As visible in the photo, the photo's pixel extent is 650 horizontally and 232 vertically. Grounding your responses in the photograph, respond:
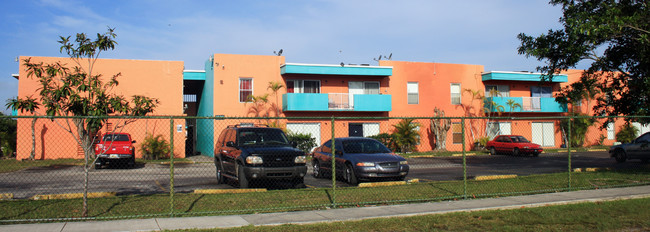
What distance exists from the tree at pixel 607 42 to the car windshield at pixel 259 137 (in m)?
8.66

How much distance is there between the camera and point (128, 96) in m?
26.6

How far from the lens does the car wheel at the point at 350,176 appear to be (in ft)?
44.1

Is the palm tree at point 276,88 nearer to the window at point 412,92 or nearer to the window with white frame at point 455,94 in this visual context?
the window at point 412,92

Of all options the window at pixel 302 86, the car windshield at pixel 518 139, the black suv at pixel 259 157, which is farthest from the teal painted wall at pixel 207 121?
the car windshield at pixel 518 139

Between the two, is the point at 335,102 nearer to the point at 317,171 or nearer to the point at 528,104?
the point at 317,171

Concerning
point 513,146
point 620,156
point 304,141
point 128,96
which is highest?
point 128,96

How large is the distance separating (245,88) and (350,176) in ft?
54.9

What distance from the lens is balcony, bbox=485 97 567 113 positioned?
33125 mm

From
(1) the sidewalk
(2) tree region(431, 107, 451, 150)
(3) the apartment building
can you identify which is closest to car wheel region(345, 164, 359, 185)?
(1) the sidewalk

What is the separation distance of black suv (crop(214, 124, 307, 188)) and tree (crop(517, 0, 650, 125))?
866 cm

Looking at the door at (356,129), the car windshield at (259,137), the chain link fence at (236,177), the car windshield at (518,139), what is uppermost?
the door at (356,129)

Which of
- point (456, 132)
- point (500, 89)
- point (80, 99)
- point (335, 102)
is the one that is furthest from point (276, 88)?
point (80, 99)

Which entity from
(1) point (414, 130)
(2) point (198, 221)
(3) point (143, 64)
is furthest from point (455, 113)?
(2) point (198, 221)

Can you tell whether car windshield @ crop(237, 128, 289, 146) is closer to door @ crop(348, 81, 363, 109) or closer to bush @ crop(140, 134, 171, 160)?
bush @ crop(140, 134, 171, 160)
